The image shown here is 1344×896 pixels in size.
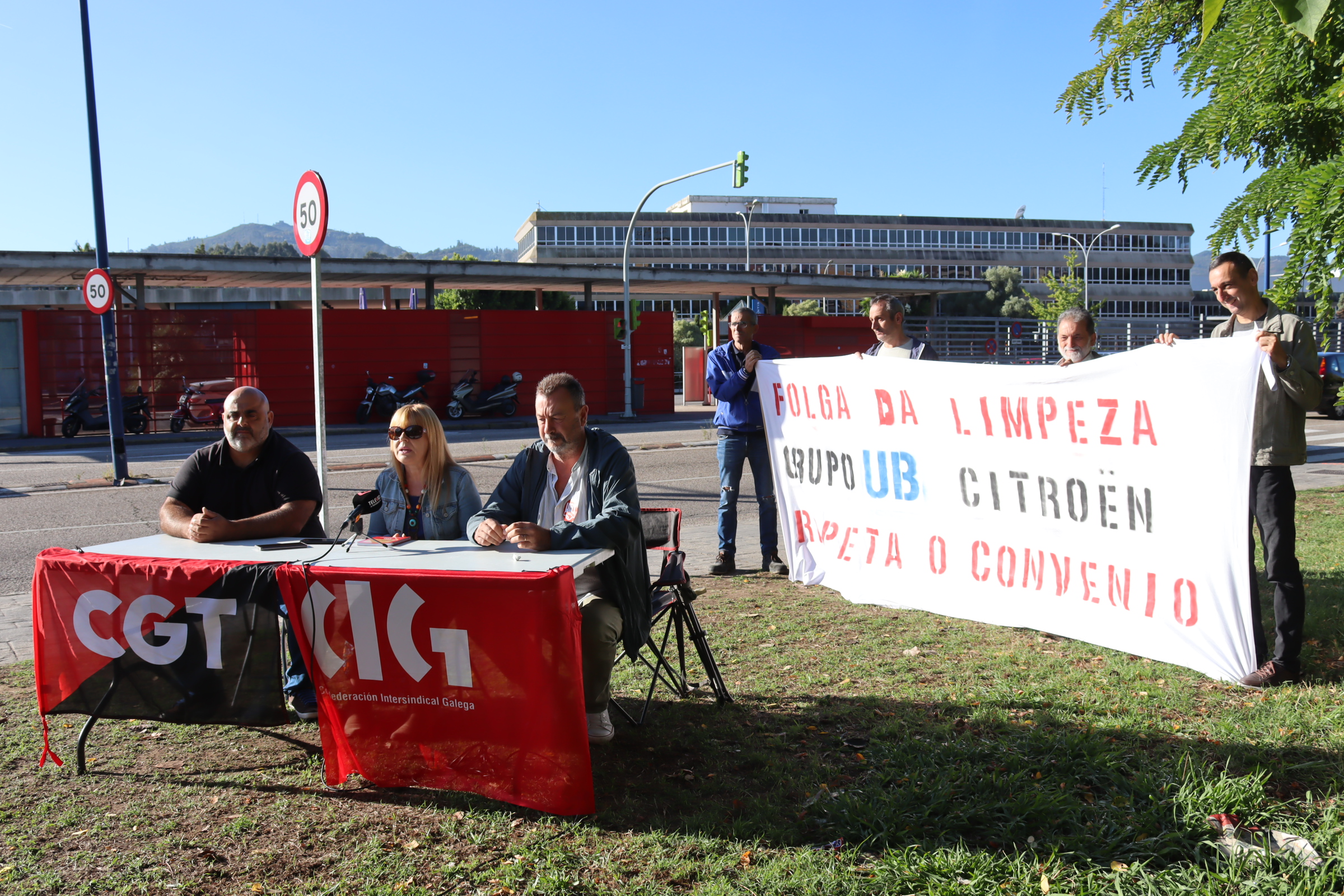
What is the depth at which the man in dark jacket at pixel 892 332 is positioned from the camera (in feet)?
21.3

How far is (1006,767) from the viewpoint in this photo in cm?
365

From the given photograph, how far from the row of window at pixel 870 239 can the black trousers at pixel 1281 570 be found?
107 meters

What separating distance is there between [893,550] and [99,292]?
1323cm

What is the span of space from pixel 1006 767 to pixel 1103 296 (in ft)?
397

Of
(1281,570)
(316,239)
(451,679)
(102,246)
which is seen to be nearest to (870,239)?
(102,246)

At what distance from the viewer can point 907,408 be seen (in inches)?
244

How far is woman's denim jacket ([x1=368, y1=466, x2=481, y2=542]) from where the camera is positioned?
4730 millimetres

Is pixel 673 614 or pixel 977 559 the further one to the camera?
pixel 977 559

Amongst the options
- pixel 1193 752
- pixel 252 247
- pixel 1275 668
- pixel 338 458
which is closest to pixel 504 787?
pixel 1193 752

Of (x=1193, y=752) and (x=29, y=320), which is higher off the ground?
(x=29, y=320)

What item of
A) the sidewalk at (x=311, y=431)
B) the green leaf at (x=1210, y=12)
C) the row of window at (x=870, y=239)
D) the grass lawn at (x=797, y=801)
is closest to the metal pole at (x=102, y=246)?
the sidewalk at (x=311, y=431)

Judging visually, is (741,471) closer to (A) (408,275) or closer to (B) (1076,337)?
(B) (1076,337)

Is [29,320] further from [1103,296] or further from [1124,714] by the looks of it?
[1103,296]

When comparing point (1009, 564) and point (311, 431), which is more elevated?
point (311, 431)
